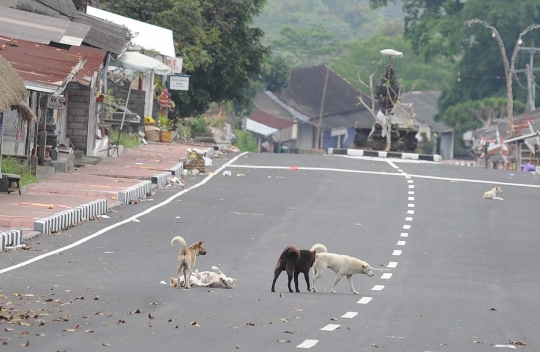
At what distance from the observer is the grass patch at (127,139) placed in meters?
39.2

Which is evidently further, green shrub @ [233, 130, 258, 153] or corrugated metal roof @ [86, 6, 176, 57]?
green shrub @ [233, 130, 258, 153]

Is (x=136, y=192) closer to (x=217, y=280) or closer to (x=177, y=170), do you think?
(x=177, y=170)

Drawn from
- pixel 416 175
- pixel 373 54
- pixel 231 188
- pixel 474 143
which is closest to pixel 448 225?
pixel 231 188

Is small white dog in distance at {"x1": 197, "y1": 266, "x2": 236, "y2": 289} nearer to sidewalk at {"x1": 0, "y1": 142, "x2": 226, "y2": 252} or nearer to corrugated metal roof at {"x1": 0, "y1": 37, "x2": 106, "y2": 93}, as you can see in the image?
sidewalk at {"x1": 0, "y1": 142, "x2": 226, "y2": 252}

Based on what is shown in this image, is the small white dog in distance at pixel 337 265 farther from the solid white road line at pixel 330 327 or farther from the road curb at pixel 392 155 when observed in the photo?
the road curb at pixel 392 155

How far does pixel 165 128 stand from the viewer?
47.2 m

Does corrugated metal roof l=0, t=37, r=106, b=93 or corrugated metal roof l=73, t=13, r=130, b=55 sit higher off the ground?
corrugated metal roof l=73, t=13, r=130, b=55

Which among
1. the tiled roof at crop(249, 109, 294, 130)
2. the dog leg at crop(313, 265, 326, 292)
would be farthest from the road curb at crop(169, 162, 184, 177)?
the tiled roof at crop(249, 109, 294, 130)

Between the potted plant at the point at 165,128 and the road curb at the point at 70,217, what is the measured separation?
2210 centimetres

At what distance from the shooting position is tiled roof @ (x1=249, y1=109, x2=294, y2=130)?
7788 cm

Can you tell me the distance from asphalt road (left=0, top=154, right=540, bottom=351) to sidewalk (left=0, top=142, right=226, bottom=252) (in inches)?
17.3

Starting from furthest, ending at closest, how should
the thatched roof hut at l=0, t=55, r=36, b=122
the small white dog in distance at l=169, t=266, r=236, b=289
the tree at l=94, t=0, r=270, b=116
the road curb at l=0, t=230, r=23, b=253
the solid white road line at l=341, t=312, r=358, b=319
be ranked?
the tree at l=94, t=0, r=270, b=116, the thatched roof hut at l=0, t=55, r=36, b=122, the road curb at l=0, t=230, r=23, b=253, the small white dog in distance at l=169, t=266, r=236, b=289, the solid white road line at l=341, t=312, r=358, b=319

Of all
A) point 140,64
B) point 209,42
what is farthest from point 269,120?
point 140,64

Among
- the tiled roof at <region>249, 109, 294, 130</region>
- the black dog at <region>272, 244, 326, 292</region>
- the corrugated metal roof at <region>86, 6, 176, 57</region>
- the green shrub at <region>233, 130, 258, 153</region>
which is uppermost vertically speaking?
the corrugated metal roof at <region>86, 6, 176, 57</region>
